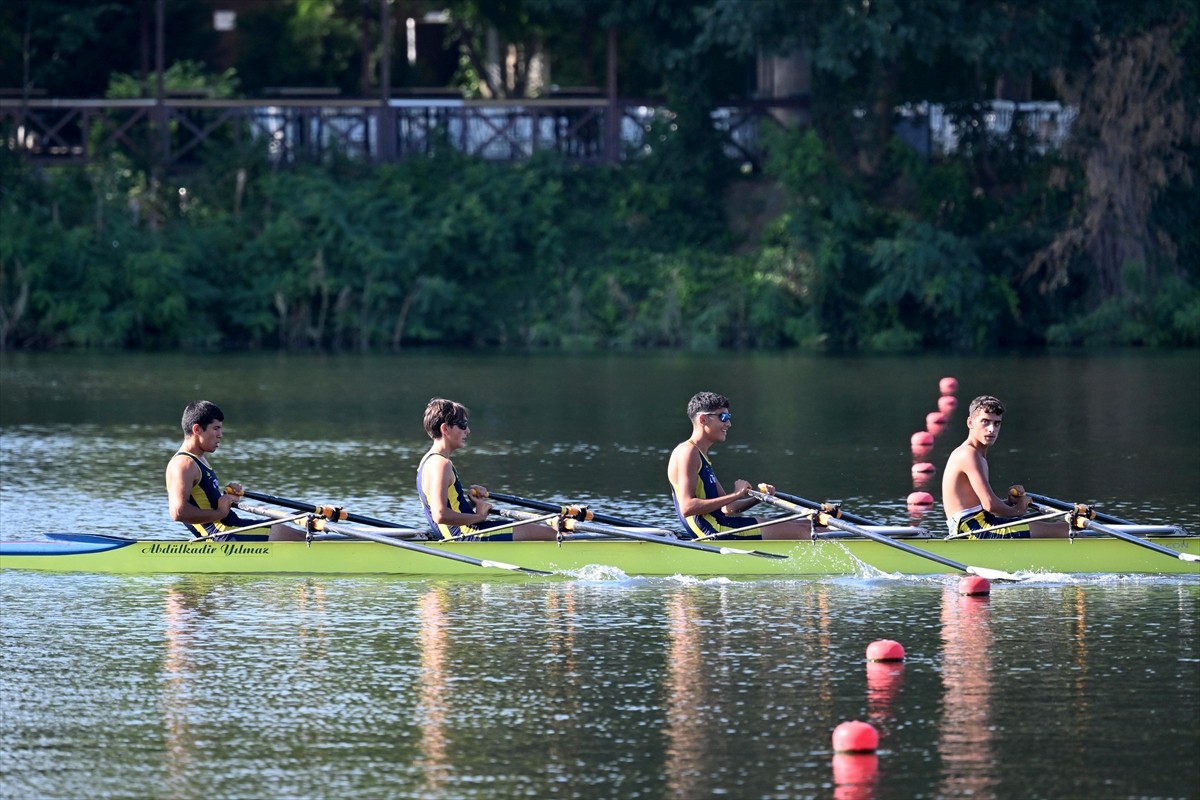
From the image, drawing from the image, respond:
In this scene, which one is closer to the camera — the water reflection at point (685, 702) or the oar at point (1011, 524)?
the water reflection at point (685, 702)

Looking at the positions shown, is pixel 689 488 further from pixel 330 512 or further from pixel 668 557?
pixel 330 512

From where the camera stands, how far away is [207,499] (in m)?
14.4

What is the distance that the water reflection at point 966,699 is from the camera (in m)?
9.09

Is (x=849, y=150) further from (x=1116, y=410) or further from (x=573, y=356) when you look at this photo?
(x=1116, y=410)

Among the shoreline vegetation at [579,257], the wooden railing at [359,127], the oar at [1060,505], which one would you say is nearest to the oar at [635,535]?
the oar at [1060,505]

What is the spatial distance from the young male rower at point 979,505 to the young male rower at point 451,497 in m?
2.67

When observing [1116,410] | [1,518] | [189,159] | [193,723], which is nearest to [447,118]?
[189,159]

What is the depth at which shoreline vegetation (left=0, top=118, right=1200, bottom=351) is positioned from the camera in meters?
39.0

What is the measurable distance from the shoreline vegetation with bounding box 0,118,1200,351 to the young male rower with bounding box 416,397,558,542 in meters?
24.6

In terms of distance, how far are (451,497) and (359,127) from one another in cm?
3007

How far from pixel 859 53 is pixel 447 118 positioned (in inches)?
347

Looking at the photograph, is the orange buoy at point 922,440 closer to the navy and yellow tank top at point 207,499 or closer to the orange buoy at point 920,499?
the orange buoy at point 920,499

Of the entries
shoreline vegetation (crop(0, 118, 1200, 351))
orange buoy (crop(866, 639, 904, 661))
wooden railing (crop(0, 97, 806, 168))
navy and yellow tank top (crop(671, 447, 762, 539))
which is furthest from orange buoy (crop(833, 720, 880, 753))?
wooden railing (crop(0, 97, 806, 168))

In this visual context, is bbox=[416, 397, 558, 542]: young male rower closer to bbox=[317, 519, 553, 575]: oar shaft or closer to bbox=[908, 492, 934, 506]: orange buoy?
bbox=[317, 519, 553, 575]: oar shaft
